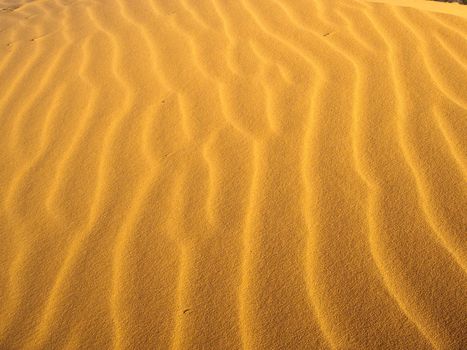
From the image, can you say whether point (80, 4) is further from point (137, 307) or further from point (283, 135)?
point (137, 307)

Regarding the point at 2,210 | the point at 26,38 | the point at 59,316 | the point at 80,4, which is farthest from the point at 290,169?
the point at 80,4

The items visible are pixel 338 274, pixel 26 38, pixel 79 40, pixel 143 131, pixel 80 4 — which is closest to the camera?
pixel 338 274

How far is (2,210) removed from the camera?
206 cm

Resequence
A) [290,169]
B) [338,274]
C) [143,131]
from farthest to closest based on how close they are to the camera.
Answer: [143,131], [290,169], [338,274]

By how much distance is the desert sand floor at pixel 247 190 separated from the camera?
151 centimetres

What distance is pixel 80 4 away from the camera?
465 cm

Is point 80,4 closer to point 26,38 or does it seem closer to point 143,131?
point 26,38

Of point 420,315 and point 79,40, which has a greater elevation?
point 79,40

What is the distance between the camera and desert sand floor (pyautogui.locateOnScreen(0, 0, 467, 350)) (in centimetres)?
151

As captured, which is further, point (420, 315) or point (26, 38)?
point (26, 38)

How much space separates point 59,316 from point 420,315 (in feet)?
3.86

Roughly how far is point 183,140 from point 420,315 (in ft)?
4.39

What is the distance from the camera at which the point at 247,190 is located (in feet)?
6.44

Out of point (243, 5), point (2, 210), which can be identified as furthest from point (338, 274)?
point (243, 5)
